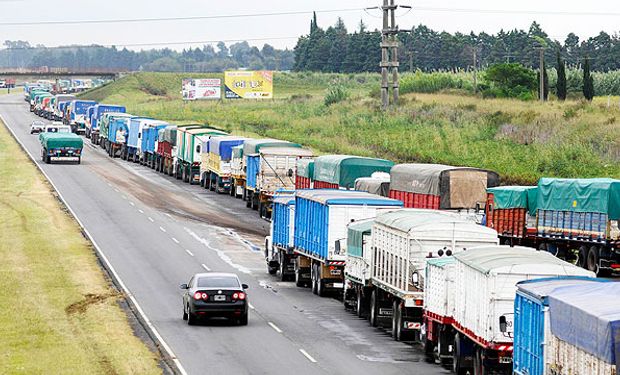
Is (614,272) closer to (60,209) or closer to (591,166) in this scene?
(591,166)

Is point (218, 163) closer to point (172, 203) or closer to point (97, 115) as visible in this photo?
point (172, 203)

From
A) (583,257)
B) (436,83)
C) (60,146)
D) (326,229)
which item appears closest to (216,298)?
(326,229)

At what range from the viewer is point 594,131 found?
7725cm

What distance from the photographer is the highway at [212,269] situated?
102ft

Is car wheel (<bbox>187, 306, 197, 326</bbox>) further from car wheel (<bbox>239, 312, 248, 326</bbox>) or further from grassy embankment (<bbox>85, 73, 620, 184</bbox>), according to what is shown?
grassy embankment (<bbox>85, 73, 620, 184</bbox>)

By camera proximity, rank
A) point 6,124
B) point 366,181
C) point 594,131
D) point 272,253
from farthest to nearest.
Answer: point 6,124
point 594,131
point 366,181
point 272,253

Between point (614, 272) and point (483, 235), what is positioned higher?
point (483, 235)

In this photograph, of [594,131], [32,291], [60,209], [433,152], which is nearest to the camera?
[32,291]

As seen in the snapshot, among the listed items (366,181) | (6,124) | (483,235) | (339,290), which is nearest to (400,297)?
(483,235)

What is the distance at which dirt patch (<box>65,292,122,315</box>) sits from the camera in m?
38.3

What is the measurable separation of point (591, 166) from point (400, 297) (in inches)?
1483

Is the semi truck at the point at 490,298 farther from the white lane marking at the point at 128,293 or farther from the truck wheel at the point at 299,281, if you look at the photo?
the truck wheel at the point at 299,281

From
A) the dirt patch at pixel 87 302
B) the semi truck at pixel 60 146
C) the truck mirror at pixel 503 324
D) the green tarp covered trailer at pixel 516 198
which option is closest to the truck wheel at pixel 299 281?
the dirt patch at pixel 87 302

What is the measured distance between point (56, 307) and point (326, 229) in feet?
29.6
